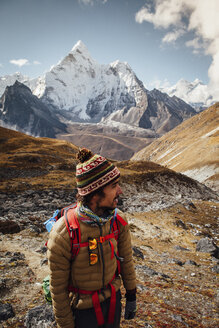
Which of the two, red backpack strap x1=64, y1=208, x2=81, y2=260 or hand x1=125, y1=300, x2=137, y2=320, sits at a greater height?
red backpack strap x1=64, y1=208, x2=81, y2=260

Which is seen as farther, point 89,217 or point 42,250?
point 42,250

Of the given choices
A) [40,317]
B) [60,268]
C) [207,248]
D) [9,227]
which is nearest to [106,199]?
[60,268]

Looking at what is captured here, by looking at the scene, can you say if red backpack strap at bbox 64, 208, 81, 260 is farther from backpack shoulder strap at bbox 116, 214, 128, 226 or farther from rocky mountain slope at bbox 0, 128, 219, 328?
rocky mountain slope at bbox 0, 128, 219, 328

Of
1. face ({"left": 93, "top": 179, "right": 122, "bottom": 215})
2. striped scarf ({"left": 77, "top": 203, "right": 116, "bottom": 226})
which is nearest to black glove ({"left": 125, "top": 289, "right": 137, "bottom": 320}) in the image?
striped scarf ({"left": 77, "top": 203, "right": 116, "bottom": 226})

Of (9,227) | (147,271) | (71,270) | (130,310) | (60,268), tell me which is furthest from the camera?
(9,227)

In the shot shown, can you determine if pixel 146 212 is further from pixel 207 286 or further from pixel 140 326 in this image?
pixel 140 326

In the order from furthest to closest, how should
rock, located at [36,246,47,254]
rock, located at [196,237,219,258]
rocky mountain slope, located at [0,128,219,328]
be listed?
rock, located at [196,237,219,258], rock, located at [36,246,47,254], rocky mountain slope, located at [0,128,219,328]

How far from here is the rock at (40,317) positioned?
527cm

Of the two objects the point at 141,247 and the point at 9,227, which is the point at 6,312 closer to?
the point at 9,227

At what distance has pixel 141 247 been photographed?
14.5 meters

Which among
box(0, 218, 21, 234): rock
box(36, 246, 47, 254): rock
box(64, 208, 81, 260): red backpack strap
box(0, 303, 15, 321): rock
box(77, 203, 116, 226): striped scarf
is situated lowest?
box(36, 246, 47, 254): rock

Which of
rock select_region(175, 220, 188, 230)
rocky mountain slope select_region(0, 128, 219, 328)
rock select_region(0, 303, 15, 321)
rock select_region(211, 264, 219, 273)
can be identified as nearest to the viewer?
rock select_region(0, 303, 15, 321)

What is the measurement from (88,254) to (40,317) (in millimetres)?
3940

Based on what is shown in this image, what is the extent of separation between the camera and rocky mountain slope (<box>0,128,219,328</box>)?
637cm
